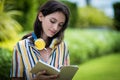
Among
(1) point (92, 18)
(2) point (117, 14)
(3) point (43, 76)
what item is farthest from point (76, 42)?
(2) point (117, 14)

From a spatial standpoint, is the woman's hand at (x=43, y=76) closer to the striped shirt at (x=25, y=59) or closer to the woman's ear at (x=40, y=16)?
the striped shirt at (x=25, y=59)

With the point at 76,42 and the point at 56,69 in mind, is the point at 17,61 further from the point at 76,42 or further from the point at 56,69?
the point at 76,42

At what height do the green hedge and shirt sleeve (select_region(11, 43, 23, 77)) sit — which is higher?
shirt sleeve (select_region(11, 43, 23, 77))

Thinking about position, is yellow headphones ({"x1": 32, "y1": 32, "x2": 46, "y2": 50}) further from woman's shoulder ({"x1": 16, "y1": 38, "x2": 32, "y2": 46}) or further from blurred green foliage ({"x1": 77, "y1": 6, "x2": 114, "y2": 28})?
blurred green foliage ({"x1": 77, "y1": 6, "x2": 114, "y2": 28})

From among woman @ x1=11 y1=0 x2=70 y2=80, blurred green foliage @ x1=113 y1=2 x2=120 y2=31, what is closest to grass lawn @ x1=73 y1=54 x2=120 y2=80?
woman @ x1=11 y1=0 x2=70 y2=80

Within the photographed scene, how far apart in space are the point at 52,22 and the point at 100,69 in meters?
5.24

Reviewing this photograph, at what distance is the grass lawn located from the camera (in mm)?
7538

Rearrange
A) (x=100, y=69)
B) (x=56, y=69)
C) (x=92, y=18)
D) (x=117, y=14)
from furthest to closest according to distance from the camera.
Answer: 1. (x=117, y=14)
2. (x=92, y=18)
3. (x=100, y=69)
4. (x=56, y=69)

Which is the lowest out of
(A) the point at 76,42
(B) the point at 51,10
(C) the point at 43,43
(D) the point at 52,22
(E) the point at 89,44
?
(E) the point at 89,44

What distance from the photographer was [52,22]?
11.9ft

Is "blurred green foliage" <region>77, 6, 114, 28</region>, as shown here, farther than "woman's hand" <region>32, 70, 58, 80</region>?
Yes

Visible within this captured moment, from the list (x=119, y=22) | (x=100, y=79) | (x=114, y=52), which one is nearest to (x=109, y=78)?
(x=100, y=79)

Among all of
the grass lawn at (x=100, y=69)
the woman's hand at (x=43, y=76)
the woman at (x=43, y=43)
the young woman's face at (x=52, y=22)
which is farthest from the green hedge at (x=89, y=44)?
the woman's hand at (x=43, y=76)

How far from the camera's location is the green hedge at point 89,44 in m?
9.33
